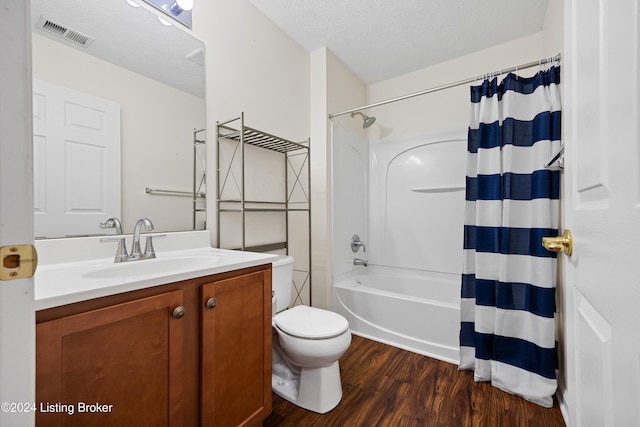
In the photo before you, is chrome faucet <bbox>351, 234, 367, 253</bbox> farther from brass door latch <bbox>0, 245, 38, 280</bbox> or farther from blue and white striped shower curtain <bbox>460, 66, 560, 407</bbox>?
brass door latch <bbox>0, 245, 38, 280</bbox>

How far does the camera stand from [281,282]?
5.60 feet

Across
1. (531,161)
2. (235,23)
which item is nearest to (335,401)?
(531,161)

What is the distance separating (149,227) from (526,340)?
84.0 inches

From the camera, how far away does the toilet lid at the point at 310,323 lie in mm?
1367

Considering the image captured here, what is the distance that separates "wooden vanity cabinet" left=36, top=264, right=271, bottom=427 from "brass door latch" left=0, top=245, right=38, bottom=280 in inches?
12.5

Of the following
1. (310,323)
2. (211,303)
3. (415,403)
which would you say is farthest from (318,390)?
(211,303)

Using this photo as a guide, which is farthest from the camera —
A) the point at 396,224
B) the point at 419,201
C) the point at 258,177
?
the point at 396,224

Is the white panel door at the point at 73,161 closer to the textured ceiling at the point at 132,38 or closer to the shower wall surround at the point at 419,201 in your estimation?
the textured ceiling at the point at 132,38

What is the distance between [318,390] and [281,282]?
627 mm

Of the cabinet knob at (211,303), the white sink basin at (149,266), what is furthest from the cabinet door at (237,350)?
the white sink basin at (149,266)

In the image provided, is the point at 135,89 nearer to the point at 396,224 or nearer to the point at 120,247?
the point at 120,247

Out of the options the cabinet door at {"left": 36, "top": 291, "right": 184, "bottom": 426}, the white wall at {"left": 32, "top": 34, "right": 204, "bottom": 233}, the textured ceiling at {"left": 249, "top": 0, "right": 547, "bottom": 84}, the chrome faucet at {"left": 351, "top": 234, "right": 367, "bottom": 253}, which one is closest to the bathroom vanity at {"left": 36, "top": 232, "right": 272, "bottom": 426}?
the cabinet door at {"left": 36, "top": 291, "right": 184, "bottom": 426}

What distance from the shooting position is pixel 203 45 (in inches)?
63.6

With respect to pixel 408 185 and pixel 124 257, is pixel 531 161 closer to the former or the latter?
pixel 408 185
